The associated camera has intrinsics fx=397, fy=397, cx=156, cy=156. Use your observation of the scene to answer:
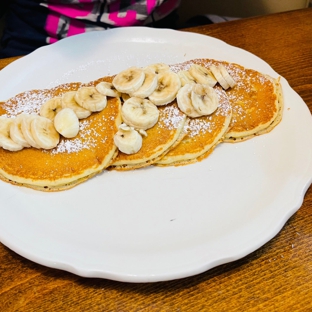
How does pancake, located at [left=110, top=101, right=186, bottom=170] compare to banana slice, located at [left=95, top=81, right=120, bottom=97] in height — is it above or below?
below

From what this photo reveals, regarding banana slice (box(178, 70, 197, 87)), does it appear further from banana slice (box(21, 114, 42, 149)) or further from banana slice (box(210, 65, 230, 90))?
banana slice (box(21, 114, 42, 149))

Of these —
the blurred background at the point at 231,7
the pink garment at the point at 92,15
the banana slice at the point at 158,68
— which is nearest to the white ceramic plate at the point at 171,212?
the banana slice at the point at 158,68

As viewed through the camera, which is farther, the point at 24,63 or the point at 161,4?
the point at 161,4

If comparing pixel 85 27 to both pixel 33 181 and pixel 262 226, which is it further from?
pixel 262 226

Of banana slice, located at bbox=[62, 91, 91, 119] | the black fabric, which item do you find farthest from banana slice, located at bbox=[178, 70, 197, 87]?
the black fabric

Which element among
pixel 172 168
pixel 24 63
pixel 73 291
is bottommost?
pixel 73 291

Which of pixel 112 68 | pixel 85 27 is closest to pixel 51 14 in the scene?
pixel 85 27

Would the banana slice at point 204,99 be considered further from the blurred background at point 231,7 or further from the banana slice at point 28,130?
the blurred background at point 231,7
